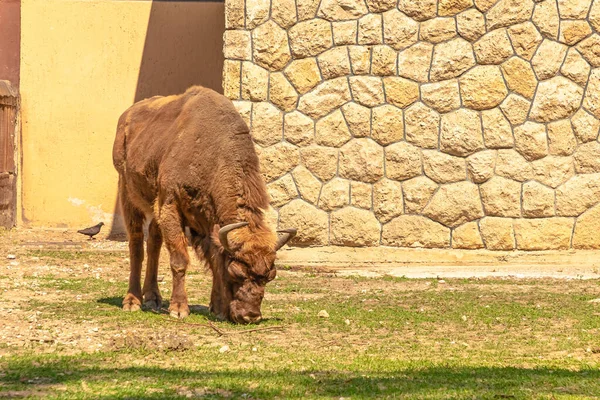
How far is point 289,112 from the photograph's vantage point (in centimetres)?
1258

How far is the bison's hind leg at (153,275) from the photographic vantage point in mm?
9188

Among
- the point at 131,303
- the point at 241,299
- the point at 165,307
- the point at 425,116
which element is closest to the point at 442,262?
the point at 425,116

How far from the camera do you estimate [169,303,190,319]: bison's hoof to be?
8.39 meters

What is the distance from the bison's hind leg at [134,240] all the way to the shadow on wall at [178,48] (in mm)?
5476

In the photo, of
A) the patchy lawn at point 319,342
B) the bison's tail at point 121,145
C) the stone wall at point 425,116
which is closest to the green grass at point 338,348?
the patchy lawn at point 319,342

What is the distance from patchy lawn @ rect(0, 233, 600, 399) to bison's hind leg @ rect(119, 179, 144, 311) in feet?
1.34

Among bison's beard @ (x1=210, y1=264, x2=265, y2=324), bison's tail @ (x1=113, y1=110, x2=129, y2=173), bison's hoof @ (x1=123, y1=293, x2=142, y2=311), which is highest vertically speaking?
bison's tail @ (x1=113, y1=110, x2=129, y2=173)

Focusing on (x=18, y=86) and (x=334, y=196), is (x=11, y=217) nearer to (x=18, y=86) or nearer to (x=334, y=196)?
(x=18, y=86)

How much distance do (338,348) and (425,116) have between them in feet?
19.1

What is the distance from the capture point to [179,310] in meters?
8.41

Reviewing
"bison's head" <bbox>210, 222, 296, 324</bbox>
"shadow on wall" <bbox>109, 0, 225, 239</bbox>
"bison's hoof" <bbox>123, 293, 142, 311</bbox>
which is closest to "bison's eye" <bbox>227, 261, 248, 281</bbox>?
"bison's head" <bbox>210, 222, 296, 324</bbox>

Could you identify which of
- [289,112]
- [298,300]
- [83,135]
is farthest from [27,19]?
[298,300]

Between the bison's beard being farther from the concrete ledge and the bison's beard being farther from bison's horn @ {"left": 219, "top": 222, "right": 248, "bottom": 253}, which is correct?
the concrete ledge

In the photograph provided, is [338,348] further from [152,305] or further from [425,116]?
[425,116]
